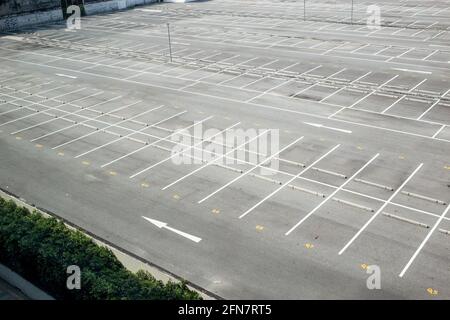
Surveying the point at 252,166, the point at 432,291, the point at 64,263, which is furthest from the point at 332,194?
the point at 64,263

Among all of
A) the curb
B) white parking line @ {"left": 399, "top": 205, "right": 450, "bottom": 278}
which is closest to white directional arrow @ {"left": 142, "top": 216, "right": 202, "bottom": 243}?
the curb

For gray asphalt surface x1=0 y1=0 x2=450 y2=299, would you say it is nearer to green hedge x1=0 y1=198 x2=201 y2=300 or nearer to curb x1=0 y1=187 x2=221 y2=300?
curb x1=0 y1=187 x2=221 y2=300

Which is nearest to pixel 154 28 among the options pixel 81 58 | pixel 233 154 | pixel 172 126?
pixel 81 58

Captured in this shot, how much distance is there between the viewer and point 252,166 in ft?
87.5

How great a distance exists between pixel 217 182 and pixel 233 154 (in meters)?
3.29

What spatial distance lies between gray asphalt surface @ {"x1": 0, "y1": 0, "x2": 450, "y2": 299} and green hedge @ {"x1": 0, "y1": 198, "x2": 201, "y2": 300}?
138 inches

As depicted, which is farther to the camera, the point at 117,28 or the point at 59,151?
the point at 117,28

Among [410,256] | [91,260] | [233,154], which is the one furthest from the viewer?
[233,154]

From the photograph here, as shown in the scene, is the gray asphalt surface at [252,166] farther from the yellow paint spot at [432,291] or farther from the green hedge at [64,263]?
the green hedge at [64,263]

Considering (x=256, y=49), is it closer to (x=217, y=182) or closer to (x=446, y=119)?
(x=446, y=119)

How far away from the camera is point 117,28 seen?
2643 inches

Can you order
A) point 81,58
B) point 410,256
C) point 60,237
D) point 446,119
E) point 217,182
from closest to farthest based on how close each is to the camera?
point 60,237, point 410,256, point 217,182, point 446,119, point 81,58

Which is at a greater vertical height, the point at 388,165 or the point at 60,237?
the point at 60,237

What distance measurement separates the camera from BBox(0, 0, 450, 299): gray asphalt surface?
760 inches
